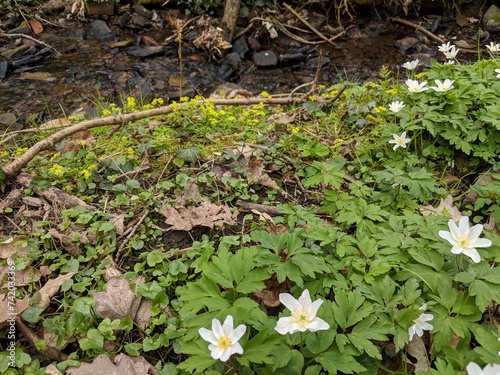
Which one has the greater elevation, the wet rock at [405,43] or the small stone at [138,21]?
the small stone at [138,21]

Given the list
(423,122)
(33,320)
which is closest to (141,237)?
(33,320)

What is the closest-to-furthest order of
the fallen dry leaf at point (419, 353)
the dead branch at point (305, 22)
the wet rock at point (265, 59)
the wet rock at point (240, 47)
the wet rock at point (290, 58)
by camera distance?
the fallen dry leaf at point (419, 353), the wet rock at point (265, 59), the wet rock at point (290, 58), the wet rock at point (240, 47), the dead branch at point (305, 22)

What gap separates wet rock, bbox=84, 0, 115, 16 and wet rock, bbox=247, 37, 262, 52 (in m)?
3.11

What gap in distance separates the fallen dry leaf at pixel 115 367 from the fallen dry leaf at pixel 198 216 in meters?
0.82

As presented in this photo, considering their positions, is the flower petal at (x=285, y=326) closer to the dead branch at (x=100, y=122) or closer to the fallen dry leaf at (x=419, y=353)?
the fallen dry leaf at (x=419, y=353)

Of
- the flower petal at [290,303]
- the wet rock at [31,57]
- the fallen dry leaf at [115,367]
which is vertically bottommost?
the wet rock at [31,57]

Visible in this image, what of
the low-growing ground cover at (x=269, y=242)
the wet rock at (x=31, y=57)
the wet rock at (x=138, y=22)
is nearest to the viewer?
the low-growing ground cover at (x=269, y=242)

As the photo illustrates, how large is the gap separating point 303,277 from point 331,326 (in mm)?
311

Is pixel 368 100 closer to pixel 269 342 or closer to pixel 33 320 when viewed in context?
pixel 269 342

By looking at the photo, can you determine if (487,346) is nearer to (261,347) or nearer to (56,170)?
(261,347)

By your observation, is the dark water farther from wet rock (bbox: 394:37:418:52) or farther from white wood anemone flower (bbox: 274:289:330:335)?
white wood anemone flower (bbox: 274:289:330:335)

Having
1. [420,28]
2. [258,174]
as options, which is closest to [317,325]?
[258,174]

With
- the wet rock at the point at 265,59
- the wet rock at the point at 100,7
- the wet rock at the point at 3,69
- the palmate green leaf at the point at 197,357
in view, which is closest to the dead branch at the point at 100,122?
the palmate green leaf at the point at 197,357

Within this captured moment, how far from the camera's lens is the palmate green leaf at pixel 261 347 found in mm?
1459
